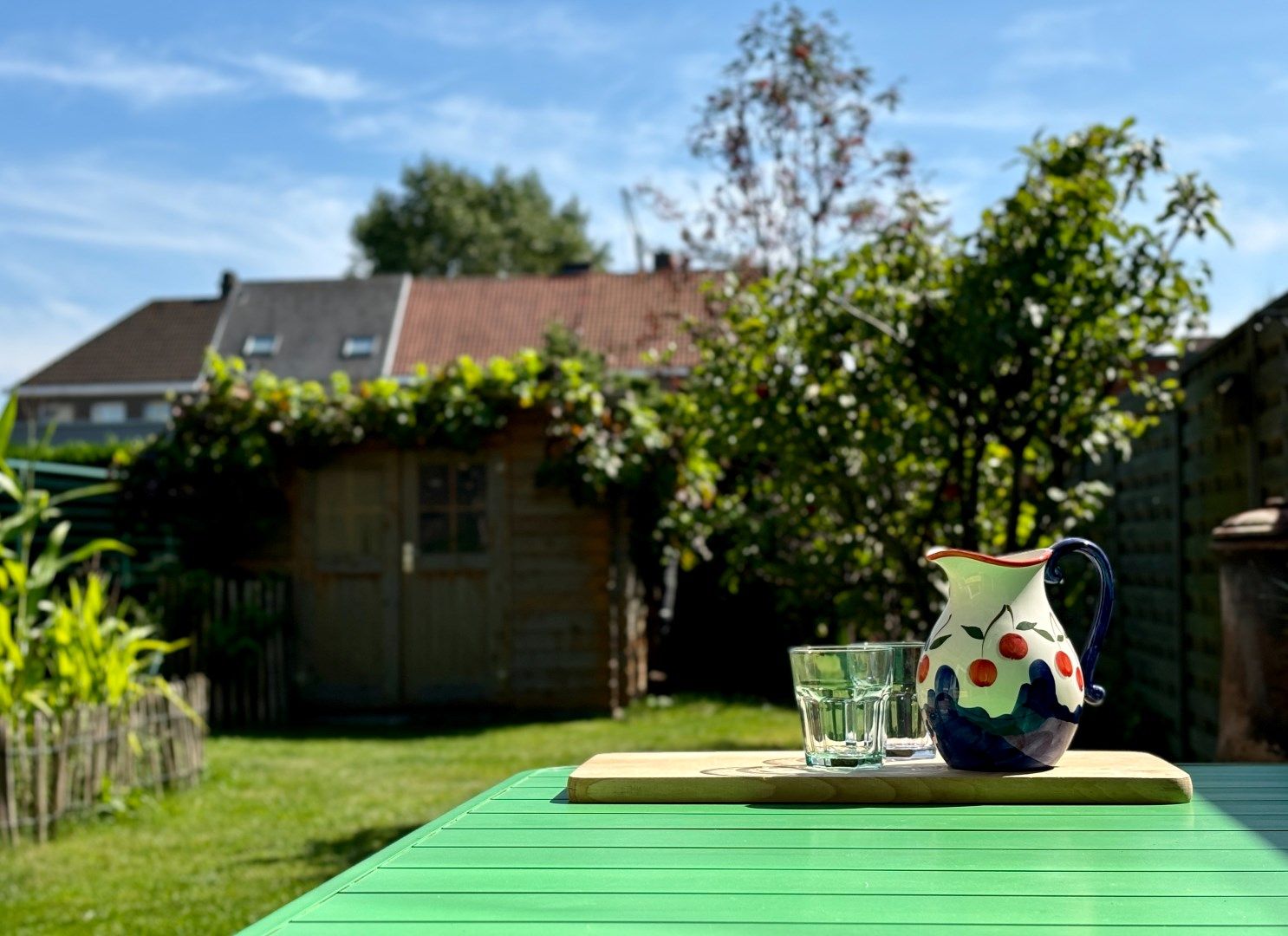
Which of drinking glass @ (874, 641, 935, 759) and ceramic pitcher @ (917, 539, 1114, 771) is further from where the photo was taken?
drinking glass @ (874, 641, 935, 759)

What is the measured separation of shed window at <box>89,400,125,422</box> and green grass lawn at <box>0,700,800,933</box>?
2518 centimetres

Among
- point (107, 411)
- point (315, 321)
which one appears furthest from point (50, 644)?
point (107, 411)

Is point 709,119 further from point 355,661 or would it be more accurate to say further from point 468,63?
point 355,661

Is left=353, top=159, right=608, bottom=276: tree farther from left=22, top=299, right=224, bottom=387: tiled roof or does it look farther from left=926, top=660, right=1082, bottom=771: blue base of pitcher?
left=926, top=660, right=1082, bottom=771: blue base of pitcher

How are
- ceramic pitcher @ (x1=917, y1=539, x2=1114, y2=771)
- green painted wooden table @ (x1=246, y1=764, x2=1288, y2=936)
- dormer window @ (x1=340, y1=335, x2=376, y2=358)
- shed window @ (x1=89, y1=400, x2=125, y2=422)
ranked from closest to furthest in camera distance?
green painted wooden table @ (x1=246, y1=764, x2=1288, y2=936) < ceramic pitcher @ (x1=917, y1=539, x2=1114, y2=771) < dormer window @ (x1=340, y1=335, x2=376, y2=358) < shed window @ (x1=89, y1=400, x2=125, y2=422)

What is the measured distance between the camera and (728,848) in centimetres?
134

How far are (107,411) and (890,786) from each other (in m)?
32.5

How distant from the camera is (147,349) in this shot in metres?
31.3

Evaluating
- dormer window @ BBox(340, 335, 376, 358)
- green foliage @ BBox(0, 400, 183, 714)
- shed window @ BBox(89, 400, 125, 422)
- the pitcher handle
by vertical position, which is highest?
dormer window @ BBox(340, 335, 376, 358)

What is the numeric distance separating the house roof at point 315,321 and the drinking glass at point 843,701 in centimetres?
2598

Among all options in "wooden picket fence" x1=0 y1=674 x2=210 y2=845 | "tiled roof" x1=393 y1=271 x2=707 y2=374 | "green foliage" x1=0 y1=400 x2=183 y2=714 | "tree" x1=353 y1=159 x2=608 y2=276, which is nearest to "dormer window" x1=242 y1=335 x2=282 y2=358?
"tiled roof" x1=393 y1=271 x2=707 y2=374

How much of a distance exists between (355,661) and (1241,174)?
6603 mm

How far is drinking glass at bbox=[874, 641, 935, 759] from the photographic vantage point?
5.62 ft

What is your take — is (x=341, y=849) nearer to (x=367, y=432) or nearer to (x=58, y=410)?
(x=367, y=432)
